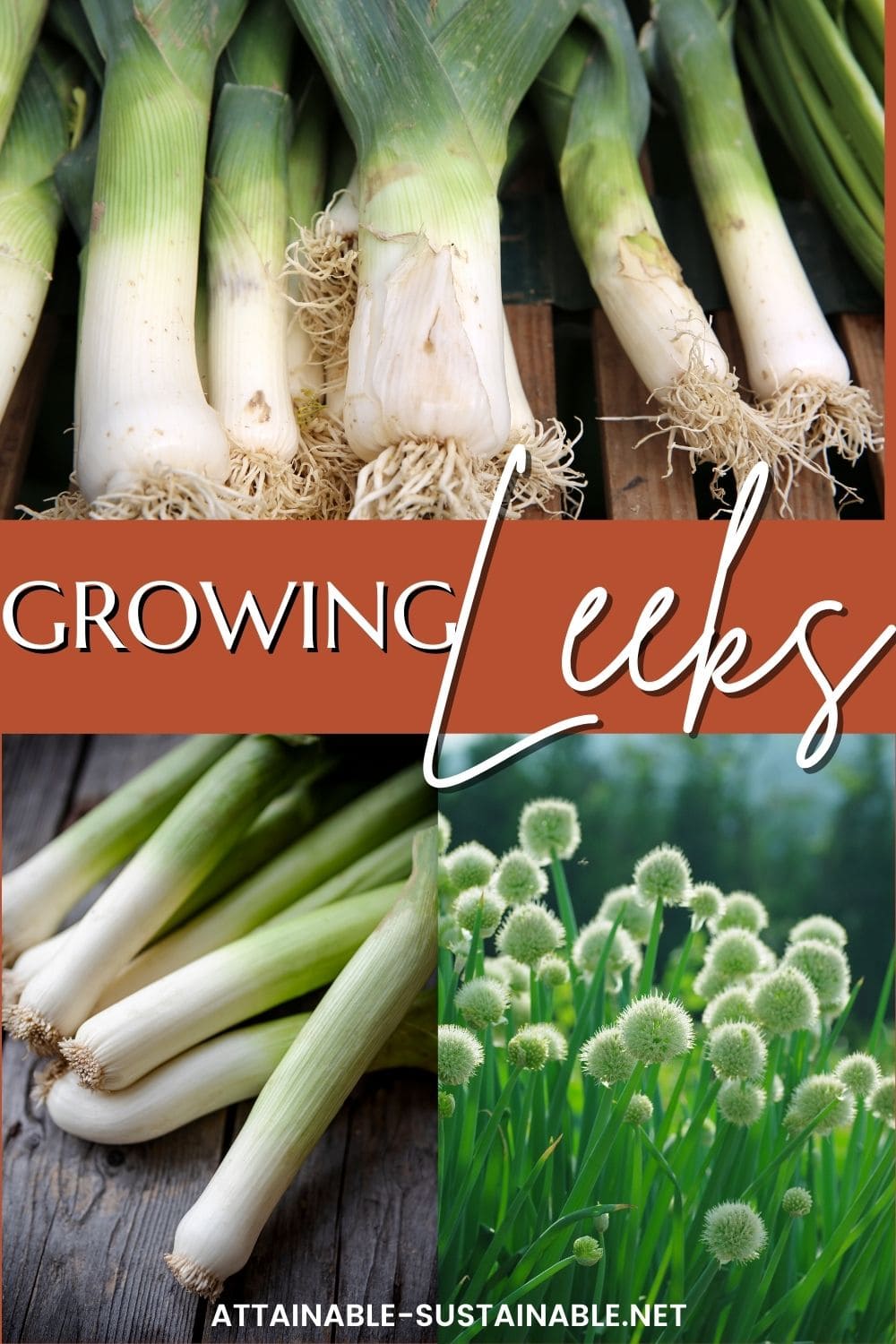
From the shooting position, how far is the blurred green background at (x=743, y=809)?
130 centimetres

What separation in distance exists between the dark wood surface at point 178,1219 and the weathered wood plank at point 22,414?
2.44ft

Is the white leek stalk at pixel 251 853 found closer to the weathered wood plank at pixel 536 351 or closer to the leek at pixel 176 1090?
the leek at pixel 176 1090

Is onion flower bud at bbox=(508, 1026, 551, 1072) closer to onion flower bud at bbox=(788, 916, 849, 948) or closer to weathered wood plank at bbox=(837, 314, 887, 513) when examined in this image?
onion flower bud at bbox=(788, 916, 849, 948)

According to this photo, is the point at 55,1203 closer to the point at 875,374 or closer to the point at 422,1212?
the point at 422,1212

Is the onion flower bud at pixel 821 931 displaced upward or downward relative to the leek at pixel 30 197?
downward

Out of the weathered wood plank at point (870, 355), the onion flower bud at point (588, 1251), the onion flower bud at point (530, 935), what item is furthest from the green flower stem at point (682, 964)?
the weathered wood plank at point (870, 355)

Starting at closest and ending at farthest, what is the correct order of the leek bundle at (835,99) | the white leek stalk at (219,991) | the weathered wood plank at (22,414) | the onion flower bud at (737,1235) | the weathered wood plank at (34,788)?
the onion flower bud at (737,1235) → the white leek stalk at (219,991) → the weathered wood plank at (22,414) → the leek bundle at (835,99) → the weathered wood plank at (34,788)

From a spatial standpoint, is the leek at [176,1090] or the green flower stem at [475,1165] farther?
the leek at [176,1090]

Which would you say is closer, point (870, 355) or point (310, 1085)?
point (310, 1085)

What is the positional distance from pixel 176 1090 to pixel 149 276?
930mm

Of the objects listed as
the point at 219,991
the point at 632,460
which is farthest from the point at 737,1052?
the point at 632,460

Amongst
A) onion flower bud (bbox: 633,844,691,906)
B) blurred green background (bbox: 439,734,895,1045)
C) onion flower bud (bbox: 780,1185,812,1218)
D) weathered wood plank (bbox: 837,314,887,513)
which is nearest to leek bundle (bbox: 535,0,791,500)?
weathered wood plank (bbox: 837,314,887,513)

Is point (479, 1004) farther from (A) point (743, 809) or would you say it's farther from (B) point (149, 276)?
(B) point (149, 276)

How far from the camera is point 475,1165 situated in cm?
128
